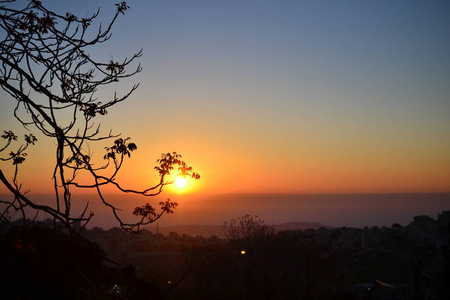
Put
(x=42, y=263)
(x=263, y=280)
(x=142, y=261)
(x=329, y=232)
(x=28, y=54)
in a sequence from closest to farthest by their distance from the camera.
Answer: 1. (x=28, y=54)
2. (x=42, y=263)
3. (x=263, y=280)
4. (x=142, y=261)
5. (x=329, y=232)

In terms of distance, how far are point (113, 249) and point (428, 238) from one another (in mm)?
46522

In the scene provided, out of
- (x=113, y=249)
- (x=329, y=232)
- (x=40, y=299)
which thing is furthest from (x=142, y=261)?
(x=40, y=299)

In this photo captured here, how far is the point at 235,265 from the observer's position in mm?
35875

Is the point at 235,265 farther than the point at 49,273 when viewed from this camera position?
Yes

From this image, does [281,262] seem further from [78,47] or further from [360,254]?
[78,47]

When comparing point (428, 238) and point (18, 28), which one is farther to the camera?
point (428, 238)

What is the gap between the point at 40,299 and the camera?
1491cm

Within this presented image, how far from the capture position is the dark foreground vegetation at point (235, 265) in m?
13.2

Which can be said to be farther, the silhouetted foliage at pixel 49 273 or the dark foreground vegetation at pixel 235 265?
the silhouetted foliage at pixel 49 273

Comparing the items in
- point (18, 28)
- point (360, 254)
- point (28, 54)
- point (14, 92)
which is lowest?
point (360, 254)

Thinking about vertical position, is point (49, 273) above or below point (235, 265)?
above

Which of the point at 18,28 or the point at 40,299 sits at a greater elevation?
the point at 18,28

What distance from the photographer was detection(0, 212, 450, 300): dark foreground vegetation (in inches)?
521

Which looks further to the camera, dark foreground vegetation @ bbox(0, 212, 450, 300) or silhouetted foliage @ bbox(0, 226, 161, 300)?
silhouetted foliage @ bbox(0, 226, 161, 300)
